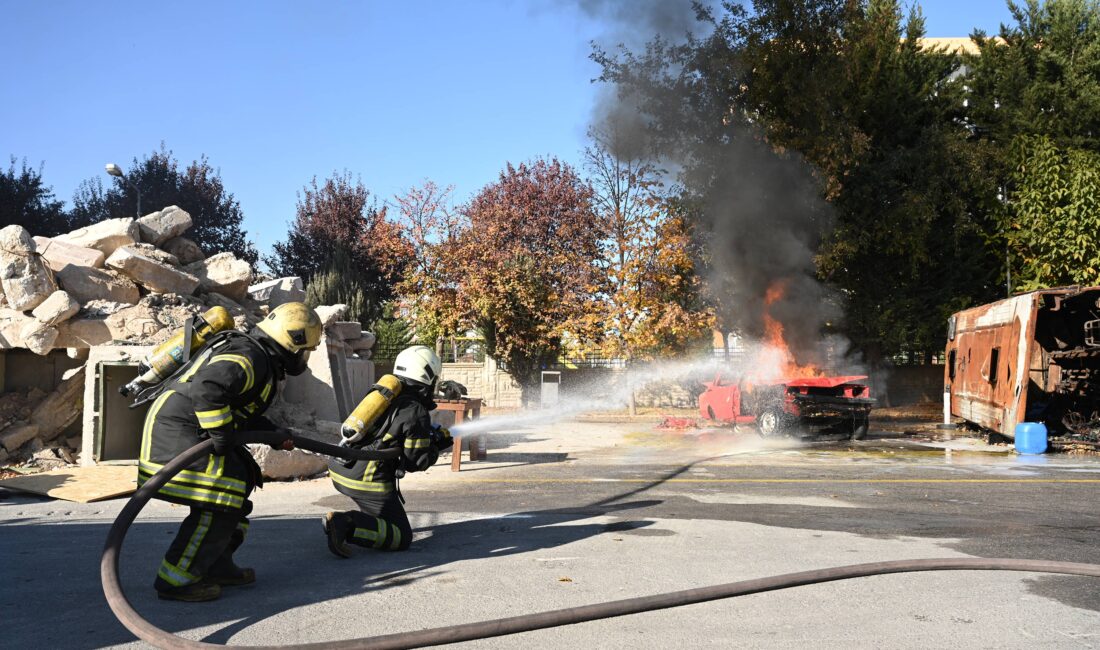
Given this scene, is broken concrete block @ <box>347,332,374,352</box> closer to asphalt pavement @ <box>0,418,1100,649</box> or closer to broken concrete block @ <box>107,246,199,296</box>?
broken concrete block @ <box>107,246,199,296</box>

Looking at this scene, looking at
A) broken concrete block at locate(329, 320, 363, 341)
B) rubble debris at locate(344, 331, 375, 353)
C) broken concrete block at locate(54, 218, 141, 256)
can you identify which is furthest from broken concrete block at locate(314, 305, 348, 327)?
broken concrete block at locate(54, 218, 141, 256)

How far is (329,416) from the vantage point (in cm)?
1313

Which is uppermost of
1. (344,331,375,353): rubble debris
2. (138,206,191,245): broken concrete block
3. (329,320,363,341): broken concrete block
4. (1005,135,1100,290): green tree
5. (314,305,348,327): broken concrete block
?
(1005,135,1100,290): green tree

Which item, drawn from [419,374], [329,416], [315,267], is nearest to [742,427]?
[329,416]

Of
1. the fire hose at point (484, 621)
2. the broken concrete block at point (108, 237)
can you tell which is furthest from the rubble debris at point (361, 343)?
the fire hose at point (484, 621)

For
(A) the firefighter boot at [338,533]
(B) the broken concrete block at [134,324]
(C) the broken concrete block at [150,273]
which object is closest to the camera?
(A) the firefighter boot at [338,533]

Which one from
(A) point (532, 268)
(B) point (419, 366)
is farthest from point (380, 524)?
(A) point (532, 268)

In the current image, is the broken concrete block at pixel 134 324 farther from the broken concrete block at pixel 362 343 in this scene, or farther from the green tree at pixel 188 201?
the green tree at pixel 188 201

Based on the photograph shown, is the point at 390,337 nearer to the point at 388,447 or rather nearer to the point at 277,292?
the point at 277,292

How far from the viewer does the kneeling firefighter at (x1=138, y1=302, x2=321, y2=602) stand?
4.96m

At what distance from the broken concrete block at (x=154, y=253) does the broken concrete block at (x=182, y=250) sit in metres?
0.69

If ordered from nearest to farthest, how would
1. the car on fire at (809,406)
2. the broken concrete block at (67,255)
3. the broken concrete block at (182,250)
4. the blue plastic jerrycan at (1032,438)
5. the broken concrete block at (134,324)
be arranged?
the broken concrete block at (134,324)
the broken concrete block at (67,255)
the blue plastic jerrycan at (1032,438)
the broken concrete block at (182,250)
the car on fire at (809,406)

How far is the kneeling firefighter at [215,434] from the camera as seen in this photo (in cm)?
496

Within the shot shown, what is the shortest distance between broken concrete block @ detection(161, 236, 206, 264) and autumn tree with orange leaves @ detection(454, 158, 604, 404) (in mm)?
12384
